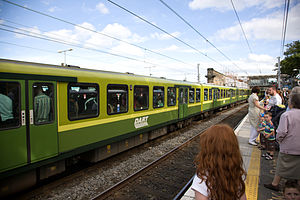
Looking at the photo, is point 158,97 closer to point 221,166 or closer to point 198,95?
point 198,95

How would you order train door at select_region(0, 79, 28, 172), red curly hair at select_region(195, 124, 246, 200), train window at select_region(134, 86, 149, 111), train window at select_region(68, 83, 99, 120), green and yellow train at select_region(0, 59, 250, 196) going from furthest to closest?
train window at select_region(134, 86, 149, 111) → train window at select_region(68, 83, 99, 120) → green and yellow train at select_region(0, 59, 250, 196) → train door at select_region(0, 79, 28, 172) → red curly hair at select_region(195, 124, 246, 200)

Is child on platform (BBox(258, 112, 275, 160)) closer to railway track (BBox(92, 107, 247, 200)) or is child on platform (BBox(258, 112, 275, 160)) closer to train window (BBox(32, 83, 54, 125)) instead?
railway track (BBox(92, 107, 247, 200))

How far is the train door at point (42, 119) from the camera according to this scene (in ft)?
13.1

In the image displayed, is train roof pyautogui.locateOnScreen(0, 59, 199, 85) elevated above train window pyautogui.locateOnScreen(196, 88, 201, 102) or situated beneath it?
elevated above

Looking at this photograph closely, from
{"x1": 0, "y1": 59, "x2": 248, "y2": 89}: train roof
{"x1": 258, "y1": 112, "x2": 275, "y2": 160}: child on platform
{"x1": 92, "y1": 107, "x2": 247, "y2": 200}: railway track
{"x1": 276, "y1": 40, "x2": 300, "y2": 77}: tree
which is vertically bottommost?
{"x1": 92, "y1": 107, "x2": 247, "y2": 200}: railway track

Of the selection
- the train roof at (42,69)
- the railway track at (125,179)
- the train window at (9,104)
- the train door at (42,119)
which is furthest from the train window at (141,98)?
the train window at (9,104)

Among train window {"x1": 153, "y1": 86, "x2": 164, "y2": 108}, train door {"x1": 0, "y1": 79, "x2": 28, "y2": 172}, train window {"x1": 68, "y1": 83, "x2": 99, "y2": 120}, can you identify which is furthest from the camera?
train window {"x1": 153, "y1": 86, "x2": 164, "y2": 108}

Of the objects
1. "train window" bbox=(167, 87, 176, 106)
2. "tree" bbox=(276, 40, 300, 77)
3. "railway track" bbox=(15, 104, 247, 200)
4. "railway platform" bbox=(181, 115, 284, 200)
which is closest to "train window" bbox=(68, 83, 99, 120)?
"railway track" bbox=(15, 104, 247, 200)

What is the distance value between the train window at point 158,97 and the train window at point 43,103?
4.66m

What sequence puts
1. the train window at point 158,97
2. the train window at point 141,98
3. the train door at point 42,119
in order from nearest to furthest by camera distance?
the train door at point 42,119, the train window at point 141,98, the train window at point 158,97

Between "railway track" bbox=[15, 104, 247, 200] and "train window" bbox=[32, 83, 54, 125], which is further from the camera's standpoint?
"railway track" bbox=[15, 104, 247, 200]

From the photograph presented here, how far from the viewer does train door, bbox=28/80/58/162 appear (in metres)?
4.01

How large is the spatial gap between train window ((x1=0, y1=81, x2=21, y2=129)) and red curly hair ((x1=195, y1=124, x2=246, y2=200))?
363 cm

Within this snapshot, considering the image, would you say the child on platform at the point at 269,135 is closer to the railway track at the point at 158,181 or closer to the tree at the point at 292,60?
the railway track at the point at 158,181
